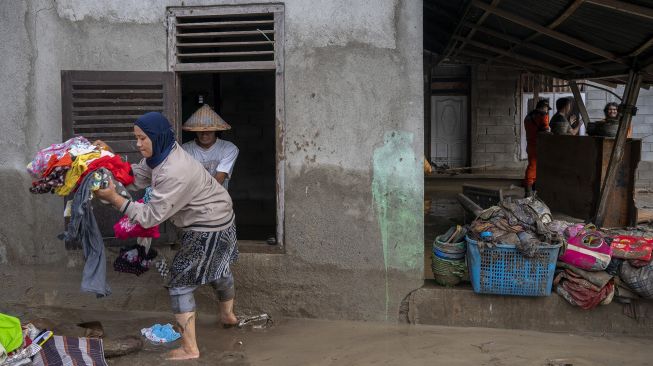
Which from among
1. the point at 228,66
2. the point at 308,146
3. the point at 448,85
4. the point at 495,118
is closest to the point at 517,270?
the point at 308,146

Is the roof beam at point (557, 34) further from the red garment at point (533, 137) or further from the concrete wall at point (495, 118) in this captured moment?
the concrete wall at point (495, 118)

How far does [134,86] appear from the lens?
17.3ft

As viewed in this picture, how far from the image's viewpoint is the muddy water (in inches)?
178

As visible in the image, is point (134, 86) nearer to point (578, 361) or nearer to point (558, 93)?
point (578, 361)

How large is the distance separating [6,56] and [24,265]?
1.73m

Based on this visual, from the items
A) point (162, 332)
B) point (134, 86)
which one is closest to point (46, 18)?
point (134, 86)

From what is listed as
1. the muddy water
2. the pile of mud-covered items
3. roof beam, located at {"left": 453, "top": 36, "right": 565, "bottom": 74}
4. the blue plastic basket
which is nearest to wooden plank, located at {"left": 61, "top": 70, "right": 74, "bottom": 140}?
the muddy water

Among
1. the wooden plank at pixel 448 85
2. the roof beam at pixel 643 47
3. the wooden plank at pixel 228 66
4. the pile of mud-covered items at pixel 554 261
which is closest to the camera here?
the pile of mud-covered items at pixel 554 261

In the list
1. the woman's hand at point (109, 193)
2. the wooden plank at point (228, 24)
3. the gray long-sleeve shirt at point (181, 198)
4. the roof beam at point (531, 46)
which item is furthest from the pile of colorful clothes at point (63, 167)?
the roof beam at point (531, 46)

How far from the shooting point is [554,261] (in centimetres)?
496

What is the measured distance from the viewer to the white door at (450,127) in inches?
582

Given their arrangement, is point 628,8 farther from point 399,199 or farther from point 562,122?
point 562,122

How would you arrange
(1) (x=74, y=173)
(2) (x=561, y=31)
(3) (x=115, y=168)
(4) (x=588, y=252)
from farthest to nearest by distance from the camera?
(2) (x=561, y=31), (4) (x=588, y=252), (3) (x=115, y=168), (1) (x=74, y=173)

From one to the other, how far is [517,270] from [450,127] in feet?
33.3
